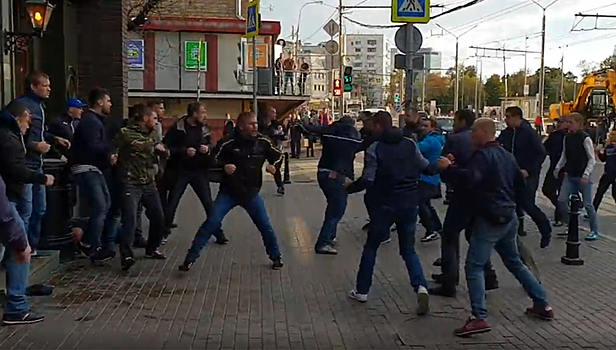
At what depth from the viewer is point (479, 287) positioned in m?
6.59

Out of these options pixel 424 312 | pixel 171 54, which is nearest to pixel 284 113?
pixel 171 54

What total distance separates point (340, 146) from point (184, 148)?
1.99m

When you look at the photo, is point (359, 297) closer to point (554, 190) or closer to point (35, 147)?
point (35, 147)

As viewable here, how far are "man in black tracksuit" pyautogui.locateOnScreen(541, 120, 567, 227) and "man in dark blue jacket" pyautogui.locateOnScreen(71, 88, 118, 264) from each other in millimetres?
6453

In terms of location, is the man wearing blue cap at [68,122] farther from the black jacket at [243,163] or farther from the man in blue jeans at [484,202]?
the man in blue jeans at [484,202]

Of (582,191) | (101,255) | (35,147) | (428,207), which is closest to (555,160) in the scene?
(582,191)

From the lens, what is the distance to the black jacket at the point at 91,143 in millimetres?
8727

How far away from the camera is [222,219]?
8.90 meters

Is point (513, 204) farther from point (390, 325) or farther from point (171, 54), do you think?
point (171, 54)

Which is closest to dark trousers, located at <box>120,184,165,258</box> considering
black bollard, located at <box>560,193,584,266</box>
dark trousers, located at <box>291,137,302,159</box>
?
black bollard, located at <box>560,193,584,266</box>

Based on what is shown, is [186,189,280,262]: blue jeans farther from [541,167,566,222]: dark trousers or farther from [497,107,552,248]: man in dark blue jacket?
A: [541,167,566,222]: dark trousers

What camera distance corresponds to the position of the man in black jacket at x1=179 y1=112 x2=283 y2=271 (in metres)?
8.76

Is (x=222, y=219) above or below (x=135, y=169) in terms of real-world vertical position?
below

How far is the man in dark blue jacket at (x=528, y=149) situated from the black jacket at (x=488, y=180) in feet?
12.7
